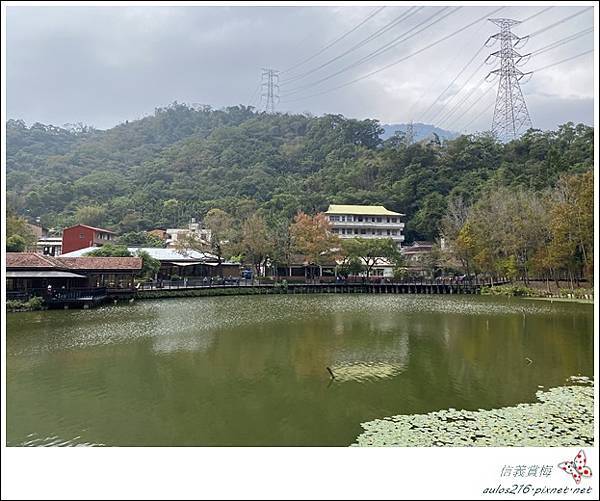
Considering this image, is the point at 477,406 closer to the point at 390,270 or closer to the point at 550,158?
the point at 390,270

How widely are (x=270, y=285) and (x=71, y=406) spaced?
2286cm

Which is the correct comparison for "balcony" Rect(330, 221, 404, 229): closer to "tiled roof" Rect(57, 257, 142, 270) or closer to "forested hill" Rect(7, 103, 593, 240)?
"forested hill" Rect(7, 103, 593, 240)

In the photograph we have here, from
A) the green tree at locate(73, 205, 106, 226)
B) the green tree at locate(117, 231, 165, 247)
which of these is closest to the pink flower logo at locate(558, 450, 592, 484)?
the green tree at locate(117, 231, 165, 247)

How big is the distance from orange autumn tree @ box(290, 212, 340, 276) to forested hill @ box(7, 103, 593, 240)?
11.8 metres

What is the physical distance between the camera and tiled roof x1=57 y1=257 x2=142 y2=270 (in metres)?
23.6

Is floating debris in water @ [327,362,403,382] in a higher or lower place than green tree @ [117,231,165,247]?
lower

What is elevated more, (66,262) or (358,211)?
(358,211)

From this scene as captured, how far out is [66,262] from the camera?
23312mm

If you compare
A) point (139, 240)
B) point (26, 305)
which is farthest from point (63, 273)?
point (139, 240)

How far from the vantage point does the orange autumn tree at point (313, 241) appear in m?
33.1

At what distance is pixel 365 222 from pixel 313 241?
15669mm

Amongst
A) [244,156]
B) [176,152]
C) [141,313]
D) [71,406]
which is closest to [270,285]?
[141,313]

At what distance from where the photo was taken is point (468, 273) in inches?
1313

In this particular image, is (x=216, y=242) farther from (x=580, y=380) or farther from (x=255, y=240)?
(x=580, y=380)
